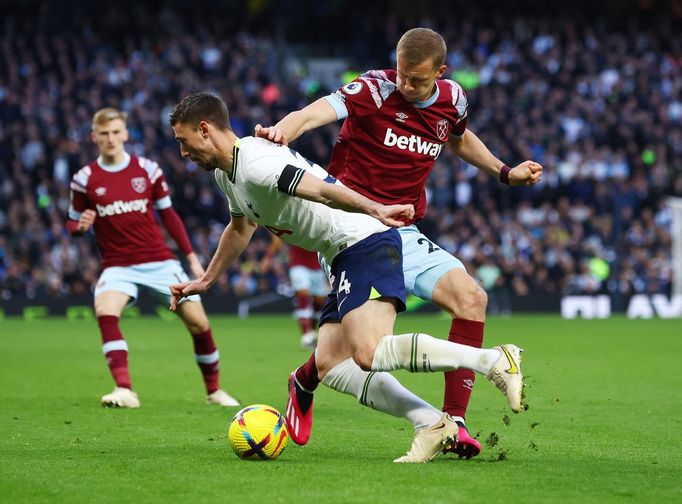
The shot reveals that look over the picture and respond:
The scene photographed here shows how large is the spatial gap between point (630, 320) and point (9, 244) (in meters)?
12.7

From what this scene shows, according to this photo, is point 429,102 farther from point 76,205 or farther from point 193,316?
point 76,205

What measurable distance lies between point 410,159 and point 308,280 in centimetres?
978

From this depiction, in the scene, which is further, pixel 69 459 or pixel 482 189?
pixel 482 189

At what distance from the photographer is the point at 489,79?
31.5m

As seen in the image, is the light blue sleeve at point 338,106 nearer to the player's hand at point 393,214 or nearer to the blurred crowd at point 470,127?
the player's hand at point 393,214

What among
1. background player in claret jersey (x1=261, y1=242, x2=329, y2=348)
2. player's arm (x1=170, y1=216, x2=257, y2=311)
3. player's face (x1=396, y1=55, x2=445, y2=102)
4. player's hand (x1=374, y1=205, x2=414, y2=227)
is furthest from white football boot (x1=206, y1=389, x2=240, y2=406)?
background player in claret jersey (x1=261, y1=242, x2=329, y2=348)

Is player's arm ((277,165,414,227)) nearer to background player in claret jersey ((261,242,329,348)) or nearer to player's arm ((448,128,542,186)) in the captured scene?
player's arm ((448,128,542,186))

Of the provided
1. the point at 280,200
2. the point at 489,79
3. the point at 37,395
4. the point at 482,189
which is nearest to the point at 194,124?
the point at 280,200

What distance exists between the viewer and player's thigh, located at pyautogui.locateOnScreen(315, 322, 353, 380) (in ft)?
22.5

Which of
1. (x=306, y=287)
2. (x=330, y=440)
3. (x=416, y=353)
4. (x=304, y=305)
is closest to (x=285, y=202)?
(x=416, y=353)

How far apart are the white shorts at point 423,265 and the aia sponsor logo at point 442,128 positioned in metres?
0.71

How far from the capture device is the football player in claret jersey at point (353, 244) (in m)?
5.91

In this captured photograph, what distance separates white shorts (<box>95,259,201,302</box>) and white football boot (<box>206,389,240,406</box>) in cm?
81

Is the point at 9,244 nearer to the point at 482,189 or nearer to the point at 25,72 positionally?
the point at 25,72
